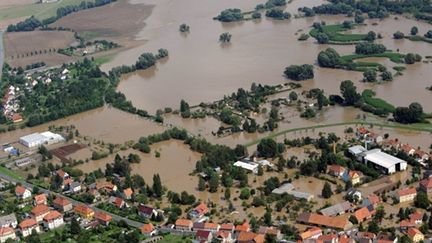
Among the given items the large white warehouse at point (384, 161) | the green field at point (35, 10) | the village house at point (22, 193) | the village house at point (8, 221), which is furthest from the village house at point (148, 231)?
the green field at point (35, 10)

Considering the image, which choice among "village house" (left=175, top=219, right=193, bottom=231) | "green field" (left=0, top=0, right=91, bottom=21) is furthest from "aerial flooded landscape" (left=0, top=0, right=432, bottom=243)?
"green field" (left=0, top=0, right=91, bottom=21)

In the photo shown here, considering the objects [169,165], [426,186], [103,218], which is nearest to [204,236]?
[103,218]

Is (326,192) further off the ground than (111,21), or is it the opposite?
(111,21)

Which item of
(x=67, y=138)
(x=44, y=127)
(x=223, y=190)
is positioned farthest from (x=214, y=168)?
(x=44, y=127)

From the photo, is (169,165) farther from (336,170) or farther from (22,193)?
(336,170)

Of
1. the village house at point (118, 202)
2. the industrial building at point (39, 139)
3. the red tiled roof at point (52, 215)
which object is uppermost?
the red tiled roof at point (52, 215)

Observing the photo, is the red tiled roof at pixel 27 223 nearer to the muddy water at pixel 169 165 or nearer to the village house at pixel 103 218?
the village house at pixel 103 218
